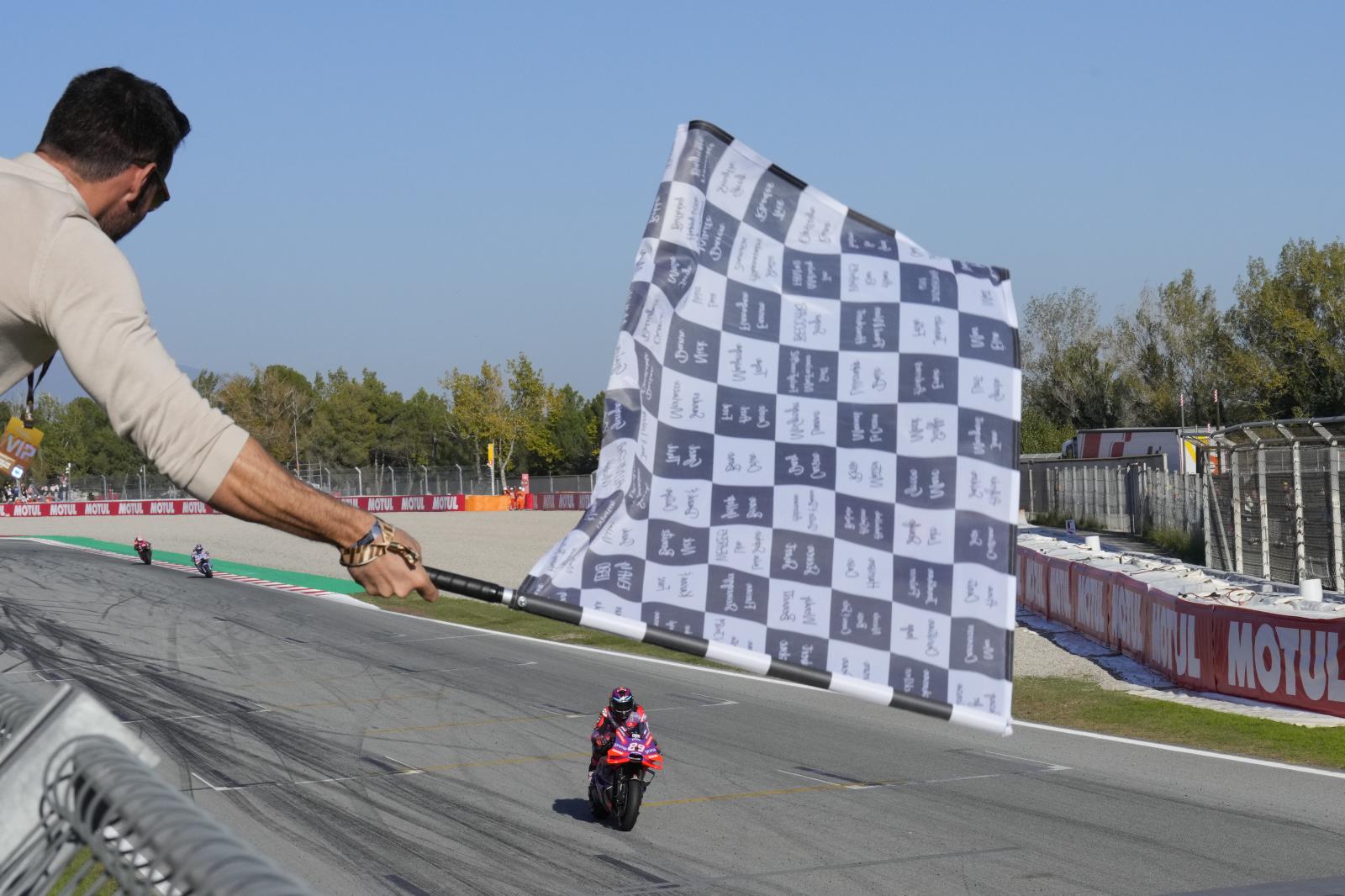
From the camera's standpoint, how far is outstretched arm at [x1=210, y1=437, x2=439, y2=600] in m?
2.24

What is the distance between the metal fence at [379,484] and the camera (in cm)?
7794

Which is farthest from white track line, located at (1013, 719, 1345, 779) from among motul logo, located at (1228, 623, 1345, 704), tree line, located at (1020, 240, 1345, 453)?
tree line, located at (1020, 240, 1345, 453)

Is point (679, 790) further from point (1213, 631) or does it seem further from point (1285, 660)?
point (1213, 631)

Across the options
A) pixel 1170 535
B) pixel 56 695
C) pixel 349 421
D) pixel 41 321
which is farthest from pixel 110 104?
pixel 349 421

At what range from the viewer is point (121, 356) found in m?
2.11

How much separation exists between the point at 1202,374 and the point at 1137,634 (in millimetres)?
71040

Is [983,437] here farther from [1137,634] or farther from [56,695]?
[1137,634]

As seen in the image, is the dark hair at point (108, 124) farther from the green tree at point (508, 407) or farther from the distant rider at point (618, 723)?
the green tree at point (508, 407)

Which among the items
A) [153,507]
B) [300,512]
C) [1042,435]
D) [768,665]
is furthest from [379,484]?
[300,512]

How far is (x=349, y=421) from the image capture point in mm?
112812

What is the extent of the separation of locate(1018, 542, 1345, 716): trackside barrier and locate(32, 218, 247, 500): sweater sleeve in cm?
1375

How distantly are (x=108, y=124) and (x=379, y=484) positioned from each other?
3159 inches

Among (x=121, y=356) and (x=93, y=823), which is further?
(x=121, y=356)

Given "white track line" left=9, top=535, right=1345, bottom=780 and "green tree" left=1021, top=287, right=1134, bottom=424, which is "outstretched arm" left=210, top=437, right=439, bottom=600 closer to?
"white track line" left=9, top=535, right=1345, bottom=780
